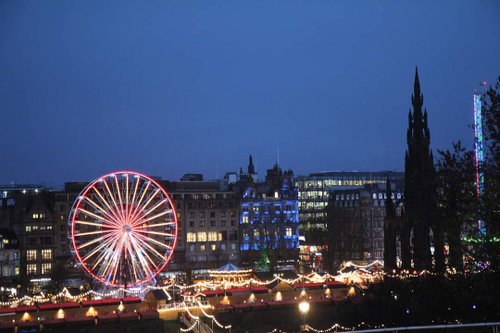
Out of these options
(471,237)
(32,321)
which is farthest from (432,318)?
(32,321)

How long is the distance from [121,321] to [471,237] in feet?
103

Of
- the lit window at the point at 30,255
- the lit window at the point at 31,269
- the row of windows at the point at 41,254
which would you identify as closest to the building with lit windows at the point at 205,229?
the row of windows at the point at 41,254

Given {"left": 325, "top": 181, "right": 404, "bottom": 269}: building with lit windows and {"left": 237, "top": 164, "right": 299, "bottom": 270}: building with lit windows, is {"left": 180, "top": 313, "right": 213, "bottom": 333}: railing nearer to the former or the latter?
{"left": 237, "top": 164, "right": 299, "bottom": 270}: building with lit windows

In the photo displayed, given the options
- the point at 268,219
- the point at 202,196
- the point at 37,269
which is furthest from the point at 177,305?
the point at 268,219

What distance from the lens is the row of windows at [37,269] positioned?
9756 cm

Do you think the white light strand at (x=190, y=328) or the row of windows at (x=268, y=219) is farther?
the row of windows at (x=268, y=219)

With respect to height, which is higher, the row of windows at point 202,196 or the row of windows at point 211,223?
the row of windows at point 202,196

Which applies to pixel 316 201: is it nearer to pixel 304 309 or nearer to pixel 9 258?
pixel 9 258

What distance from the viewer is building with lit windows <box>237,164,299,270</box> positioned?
112m

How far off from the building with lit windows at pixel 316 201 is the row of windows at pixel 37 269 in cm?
4410

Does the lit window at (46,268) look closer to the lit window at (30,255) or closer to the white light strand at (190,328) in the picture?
the lit window at (30,255)

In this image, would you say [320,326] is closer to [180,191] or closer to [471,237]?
[471,237]

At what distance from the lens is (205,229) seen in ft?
364

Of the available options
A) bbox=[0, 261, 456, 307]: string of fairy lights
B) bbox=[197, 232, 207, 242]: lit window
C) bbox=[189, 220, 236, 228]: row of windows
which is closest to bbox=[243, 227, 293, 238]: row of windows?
bbox=[189, 220, 236, 228]: row of windows
